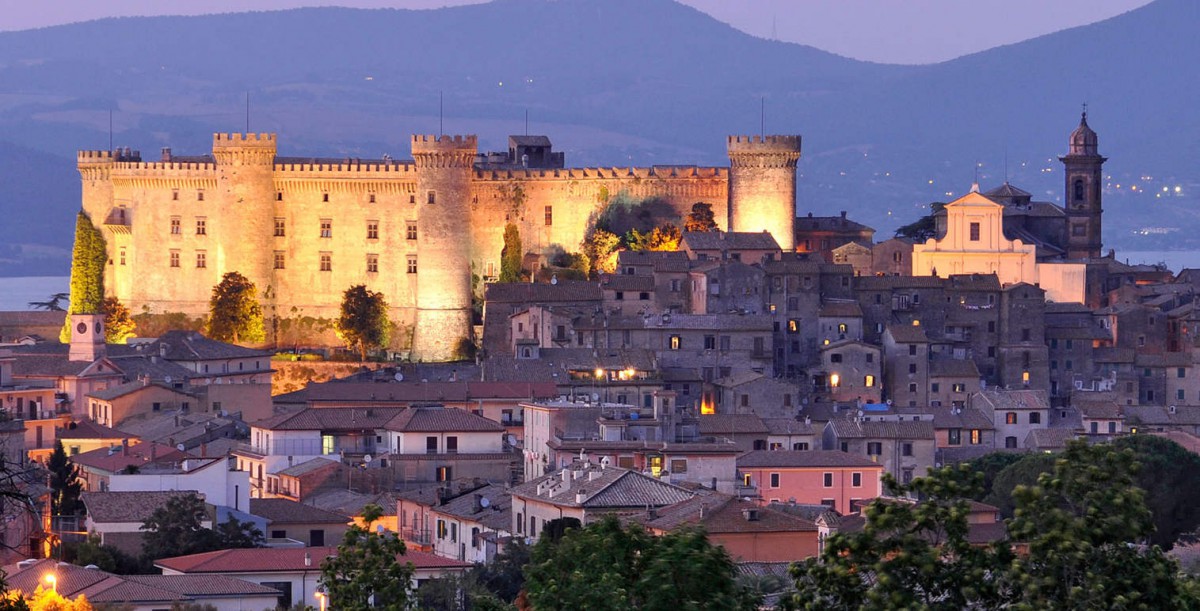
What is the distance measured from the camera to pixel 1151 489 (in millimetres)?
51969

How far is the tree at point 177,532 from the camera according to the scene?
39.5 meters

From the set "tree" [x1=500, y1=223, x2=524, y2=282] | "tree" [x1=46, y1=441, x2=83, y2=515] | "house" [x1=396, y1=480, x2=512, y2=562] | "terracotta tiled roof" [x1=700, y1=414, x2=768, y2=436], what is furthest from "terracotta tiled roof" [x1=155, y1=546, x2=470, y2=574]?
"tree" [x1=500, y1=223, x2=524, y2=282]

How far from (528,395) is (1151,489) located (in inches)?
523

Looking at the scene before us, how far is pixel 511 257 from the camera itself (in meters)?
73.8

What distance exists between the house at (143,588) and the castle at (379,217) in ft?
128

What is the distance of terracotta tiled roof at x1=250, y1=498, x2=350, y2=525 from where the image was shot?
43.7 meters

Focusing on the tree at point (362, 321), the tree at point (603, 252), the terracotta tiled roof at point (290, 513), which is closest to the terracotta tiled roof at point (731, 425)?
the terracotta tiled roof at point (290, 513)

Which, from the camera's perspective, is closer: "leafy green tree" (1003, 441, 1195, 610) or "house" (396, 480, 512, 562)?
"leafy green tree" (1003, 441, 1195, 610)

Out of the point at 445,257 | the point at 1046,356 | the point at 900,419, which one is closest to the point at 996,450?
the point at 900,419

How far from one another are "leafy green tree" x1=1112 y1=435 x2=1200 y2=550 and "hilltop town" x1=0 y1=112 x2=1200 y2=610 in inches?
14.9

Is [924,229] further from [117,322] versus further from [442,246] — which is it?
[117,322]

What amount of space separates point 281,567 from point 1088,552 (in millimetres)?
21894

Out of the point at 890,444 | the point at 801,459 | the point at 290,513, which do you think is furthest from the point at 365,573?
the point at 890,444

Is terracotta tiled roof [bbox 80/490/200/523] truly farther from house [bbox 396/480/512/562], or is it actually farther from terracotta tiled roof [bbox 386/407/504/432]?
terracotta tiled roof [bbox 386/407/504/432]
